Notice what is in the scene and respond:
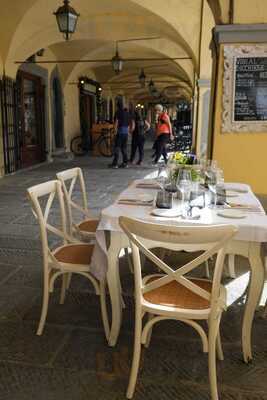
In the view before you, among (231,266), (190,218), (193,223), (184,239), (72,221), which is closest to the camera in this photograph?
(184,239)

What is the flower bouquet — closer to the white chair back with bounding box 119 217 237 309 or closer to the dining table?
the dining table

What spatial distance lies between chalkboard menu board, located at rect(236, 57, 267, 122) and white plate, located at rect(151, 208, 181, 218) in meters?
1.95

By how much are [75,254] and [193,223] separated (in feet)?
2.86

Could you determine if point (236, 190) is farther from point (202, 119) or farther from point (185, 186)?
point (202, 119)

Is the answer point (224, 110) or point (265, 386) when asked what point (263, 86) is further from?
point (265, 386)

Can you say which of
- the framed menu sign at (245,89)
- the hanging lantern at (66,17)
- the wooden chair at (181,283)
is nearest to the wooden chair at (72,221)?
the wooden chair at (181,283)

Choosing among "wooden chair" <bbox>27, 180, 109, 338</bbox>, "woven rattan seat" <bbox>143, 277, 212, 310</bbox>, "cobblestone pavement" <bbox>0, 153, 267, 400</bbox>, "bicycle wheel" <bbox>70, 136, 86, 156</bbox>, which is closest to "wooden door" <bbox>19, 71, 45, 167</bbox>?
"bicycle wheel" <bbox>70, 136, 86, 156</bbox>

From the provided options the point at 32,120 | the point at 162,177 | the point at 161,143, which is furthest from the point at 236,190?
the point at 32,120

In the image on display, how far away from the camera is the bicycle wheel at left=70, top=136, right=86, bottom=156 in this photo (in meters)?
13.4

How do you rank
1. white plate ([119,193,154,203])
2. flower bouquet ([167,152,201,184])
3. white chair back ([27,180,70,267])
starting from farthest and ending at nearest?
flower bouquet ([167,152,201,184]) → white plate ([119,193,154,203]) → white chair back ([27,180,70,267])

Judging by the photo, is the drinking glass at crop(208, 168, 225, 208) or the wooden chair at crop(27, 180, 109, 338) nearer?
the wooden chair at crop(27, 180, 109, 338)

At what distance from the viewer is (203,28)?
789 cm

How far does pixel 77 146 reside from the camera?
13.6 meters

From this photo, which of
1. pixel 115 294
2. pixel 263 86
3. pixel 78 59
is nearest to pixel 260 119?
pixel 263 86
